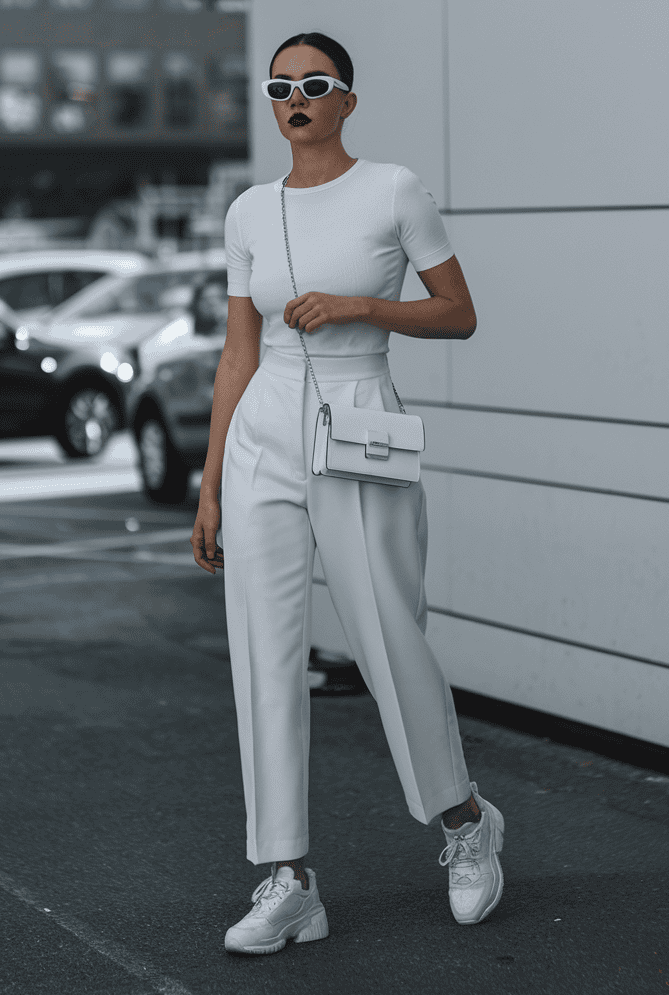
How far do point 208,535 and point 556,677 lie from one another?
2.02 meters

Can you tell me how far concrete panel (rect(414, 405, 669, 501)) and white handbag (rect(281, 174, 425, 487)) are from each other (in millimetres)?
1580

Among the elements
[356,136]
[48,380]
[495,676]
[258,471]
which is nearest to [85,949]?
[258,471]

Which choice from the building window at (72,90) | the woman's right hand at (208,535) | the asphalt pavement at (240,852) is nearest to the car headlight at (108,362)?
the asphalt pavement at (240,852)

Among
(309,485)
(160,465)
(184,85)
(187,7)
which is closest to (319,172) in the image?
(309,485)

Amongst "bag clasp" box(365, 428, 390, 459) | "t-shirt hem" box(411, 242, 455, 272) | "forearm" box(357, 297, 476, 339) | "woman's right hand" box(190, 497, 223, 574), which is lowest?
"woman's right hand" box(190, 497, 223, 574)

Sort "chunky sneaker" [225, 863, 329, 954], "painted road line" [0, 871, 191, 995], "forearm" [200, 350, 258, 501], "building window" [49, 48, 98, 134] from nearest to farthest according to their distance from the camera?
"painted road line" [0, 871, 191, 995] → "chunky sneaker" [225, 863, 329, 954] → "forearm" [200, 350, 258, 501] → "building window" [49, 48, 98, 134]

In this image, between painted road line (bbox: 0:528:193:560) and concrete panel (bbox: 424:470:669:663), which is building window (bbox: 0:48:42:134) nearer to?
painted road line (bbox: 0:528:193:560)

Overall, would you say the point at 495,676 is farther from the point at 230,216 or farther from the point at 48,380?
the point at 48,380

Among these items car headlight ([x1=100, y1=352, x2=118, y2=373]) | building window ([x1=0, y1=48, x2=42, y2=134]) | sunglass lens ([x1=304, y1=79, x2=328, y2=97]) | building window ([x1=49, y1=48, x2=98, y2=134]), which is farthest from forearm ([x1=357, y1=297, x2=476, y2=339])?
building window ([x1=49, y1=48, x2=98, y2=134])

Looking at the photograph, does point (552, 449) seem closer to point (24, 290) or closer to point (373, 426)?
point (373, 426)

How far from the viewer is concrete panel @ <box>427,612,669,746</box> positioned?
16.8 feet

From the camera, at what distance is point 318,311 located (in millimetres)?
3418

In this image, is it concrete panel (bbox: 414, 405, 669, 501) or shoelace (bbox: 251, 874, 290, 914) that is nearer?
shoelace (bbox: 251, 874, 290, 914)

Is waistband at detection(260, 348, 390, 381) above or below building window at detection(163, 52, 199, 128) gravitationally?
above
